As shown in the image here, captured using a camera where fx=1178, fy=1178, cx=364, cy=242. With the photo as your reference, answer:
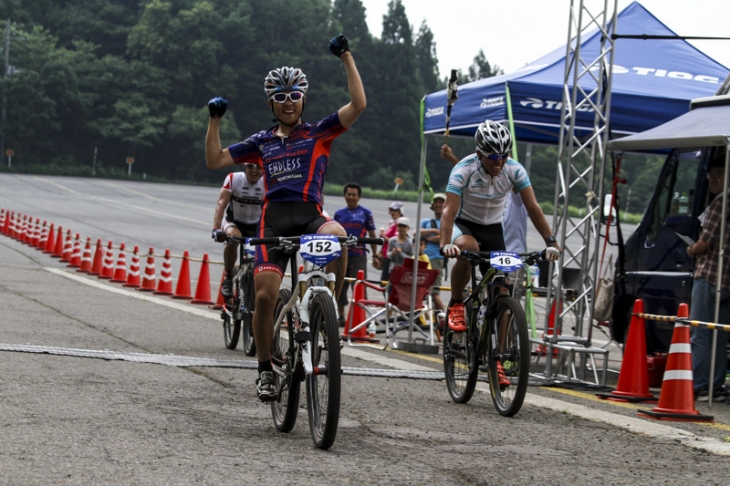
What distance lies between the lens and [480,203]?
8.73m

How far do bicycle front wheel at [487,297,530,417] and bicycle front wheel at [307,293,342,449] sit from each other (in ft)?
6.20

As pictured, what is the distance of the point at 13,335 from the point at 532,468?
6655 millimetres

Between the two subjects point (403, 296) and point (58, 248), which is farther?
point (58, 248)

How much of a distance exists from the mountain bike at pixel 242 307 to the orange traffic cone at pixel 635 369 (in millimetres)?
3622

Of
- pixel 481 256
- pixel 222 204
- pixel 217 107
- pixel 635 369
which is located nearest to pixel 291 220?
pixel 217 107

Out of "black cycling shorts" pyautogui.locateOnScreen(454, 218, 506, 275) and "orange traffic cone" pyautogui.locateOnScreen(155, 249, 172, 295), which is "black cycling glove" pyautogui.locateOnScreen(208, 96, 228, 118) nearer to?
"black cycling shorts" pyautogui.locateOnScreen(454, 218, 506, 275)

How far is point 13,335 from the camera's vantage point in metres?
11.1

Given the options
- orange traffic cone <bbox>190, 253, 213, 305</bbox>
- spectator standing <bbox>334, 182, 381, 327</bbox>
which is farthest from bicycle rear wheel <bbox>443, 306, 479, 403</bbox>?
orange traffic cone <bbox>190, 253, 213, 305</bbox>

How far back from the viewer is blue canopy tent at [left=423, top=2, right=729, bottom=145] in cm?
1309

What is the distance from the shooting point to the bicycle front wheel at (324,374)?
589 cm

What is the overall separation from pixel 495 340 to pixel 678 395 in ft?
4.66

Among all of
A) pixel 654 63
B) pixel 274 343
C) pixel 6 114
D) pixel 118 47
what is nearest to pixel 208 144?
pixel 274 343

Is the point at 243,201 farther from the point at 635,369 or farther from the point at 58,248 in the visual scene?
the point at 58,248

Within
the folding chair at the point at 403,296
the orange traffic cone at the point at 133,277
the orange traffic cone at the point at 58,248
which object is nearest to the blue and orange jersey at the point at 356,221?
the folding chair at the point at 403,296
